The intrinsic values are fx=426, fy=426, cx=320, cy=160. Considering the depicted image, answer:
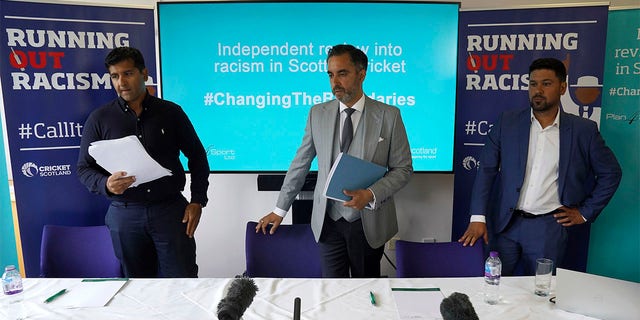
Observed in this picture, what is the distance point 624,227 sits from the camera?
3.05 m

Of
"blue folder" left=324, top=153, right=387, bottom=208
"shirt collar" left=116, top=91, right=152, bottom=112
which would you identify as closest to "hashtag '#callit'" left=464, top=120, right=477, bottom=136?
"blue folder" left=324, top=153, right=387, bottom=208

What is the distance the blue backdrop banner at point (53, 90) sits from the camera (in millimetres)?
2738

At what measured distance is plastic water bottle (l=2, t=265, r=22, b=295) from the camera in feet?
→ 5.57

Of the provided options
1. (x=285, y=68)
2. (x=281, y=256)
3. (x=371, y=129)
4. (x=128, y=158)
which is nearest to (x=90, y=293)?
(x=128, y=158)

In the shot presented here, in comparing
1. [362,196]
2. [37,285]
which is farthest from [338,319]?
[37,285]

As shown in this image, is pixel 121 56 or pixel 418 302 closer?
pixel 418 302

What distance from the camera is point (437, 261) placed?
216 centimetres

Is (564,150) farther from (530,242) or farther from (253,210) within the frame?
(253,210)

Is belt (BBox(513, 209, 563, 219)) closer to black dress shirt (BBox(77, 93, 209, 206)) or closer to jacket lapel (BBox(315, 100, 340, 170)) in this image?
jacket lapel (BBox(315, 100, 340, 170))

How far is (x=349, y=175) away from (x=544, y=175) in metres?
1.17

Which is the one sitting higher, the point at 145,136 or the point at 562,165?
the point at 145,136

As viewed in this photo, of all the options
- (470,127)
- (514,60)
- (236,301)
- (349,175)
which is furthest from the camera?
(470,127)

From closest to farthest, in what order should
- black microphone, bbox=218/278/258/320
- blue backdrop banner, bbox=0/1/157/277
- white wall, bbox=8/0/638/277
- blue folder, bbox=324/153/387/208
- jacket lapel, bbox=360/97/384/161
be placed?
black microphone, bbox=218/278/258/320, blue folder, bbox=324/153/387/208, jacket lapel, bbox=360/97/384/161, blue backdrop banner, bbox=0/1/157/277, white wall, bbox=8/0/638/277

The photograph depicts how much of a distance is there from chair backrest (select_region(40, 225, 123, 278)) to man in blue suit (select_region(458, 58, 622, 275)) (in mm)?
2029
